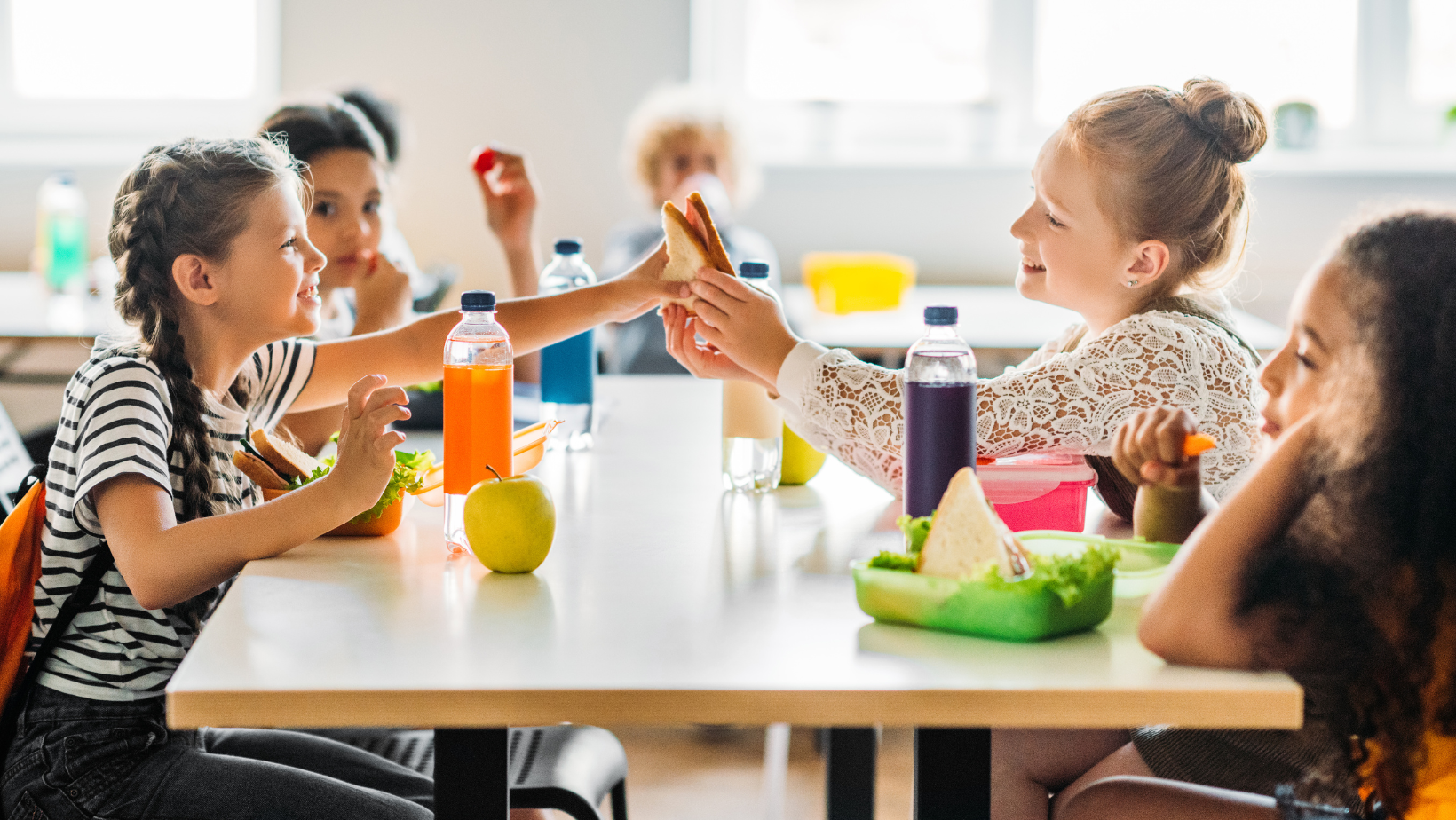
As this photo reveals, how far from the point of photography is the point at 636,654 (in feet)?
2.87

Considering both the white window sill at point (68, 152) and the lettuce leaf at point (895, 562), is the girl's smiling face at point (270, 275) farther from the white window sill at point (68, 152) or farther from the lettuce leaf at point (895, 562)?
the white window sill at point (68, 152)

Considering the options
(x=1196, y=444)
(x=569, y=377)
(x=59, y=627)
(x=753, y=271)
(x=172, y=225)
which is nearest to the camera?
(x=1196, y=444)

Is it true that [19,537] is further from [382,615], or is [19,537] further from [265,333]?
[382,615]

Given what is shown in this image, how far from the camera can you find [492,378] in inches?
47.2

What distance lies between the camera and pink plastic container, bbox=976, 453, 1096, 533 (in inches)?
47.8

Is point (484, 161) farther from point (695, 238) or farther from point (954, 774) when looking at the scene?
point (954, 774)

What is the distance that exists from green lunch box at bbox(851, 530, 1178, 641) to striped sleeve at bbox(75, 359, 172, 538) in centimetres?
63

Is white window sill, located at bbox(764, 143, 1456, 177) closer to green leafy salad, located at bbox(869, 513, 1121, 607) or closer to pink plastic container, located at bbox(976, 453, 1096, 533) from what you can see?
pink plastic container, located at bbox(976, 453, 1096, 533)

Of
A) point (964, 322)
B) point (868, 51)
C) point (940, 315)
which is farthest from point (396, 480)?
point (868, 51)

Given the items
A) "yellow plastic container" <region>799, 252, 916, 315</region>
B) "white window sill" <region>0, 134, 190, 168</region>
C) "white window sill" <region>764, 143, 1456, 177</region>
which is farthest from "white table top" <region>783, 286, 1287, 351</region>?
"white window sill" <region>0, 134, 190, 168</region>

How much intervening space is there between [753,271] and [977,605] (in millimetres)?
595

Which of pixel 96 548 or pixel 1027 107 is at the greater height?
pixel 1027 107

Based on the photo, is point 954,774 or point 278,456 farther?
point 278,456

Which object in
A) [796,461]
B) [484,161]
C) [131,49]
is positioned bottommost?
[796,461]
